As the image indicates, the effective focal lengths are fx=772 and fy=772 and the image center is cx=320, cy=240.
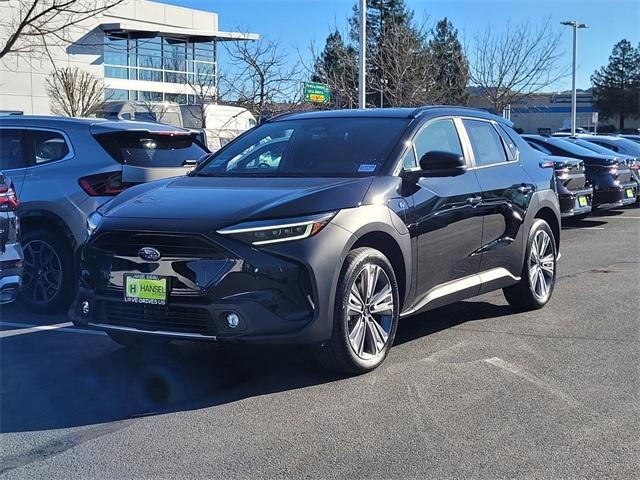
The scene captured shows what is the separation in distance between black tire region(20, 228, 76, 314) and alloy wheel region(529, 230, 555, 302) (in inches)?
166

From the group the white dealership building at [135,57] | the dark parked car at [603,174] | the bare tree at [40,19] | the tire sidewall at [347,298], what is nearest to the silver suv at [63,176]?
the tire sidewall at [347,298]

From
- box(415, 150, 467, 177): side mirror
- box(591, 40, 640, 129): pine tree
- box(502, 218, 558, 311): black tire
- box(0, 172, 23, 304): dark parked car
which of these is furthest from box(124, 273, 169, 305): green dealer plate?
box(591, 40, 640, 129): pine tree

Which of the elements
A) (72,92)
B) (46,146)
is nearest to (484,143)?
(46,146)

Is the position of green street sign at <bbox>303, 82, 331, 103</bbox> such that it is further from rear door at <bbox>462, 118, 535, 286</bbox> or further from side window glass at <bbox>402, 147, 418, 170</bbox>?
side window glass at <bbox>402, 147, 418, 170</bbox>

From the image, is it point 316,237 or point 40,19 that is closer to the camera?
point 316,237

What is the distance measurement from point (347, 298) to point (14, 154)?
4.29 m

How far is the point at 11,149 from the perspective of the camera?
755 cm

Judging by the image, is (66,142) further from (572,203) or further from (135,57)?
(135,57)

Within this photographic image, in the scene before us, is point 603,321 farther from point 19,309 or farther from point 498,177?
point 19,309

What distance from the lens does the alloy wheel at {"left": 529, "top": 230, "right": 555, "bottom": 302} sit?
707 cm

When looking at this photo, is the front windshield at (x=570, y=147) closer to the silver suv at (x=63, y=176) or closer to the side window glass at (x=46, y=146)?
the silver suv at (x=63, y=176)

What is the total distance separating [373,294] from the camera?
5.14 m

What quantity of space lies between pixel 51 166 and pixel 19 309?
143 cm

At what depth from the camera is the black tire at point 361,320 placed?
4805 mm
